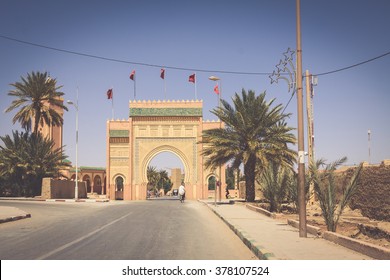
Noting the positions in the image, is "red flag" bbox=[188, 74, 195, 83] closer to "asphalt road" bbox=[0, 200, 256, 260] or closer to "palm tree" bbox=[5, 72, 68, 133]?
"palm tree" bbox=[5, 72, 68, 133]

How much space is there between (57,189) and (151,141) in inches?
513

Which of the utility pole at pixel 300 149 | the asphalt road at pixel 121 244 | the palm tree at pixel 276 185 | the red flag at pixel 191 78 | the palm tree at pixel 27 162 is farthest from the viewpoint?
the red flag at pixel 191 78

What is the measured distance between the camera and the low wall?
3744cm

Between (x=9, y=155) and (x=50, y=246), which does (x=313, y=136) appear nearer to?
(x=50, y=246)

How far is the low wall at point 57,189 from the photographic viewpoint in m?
37.4

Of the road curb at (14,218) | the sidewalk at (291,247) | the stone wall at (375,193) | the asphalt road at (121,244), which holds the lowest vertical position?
the road curb at (14,218)

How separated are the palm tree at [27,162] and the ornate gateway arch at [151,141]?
26.8 ft

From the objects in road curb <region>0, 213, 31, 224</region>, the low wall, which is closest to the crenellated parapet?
the low wall

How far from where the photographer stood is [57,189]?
39281 millimetres

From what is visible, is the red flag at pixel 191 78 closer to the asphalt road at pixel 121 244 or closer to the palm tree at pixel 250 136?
the palm tree at pixel 250 136

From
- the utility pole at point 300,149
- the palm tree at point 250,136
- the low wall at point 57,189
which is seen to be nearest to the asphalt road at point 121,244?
the utility pole at point 300,149

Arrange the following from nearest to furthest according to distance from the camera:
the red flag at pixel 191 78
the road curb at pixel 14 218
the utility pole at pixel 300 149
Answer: the utility pole at pixel 300 149 → the road curb at pixel 14 218 → the red flag at pixel 191 78

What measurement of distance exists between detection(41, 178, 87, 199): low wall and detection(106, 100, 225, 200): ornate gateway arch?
5.20m

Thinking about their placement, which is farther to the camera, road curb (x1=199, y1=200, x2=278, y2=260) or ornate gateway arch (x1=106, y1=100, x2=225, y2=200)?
ornate gateway arch (x1=106, y1=100, x2=225, y2=200)
